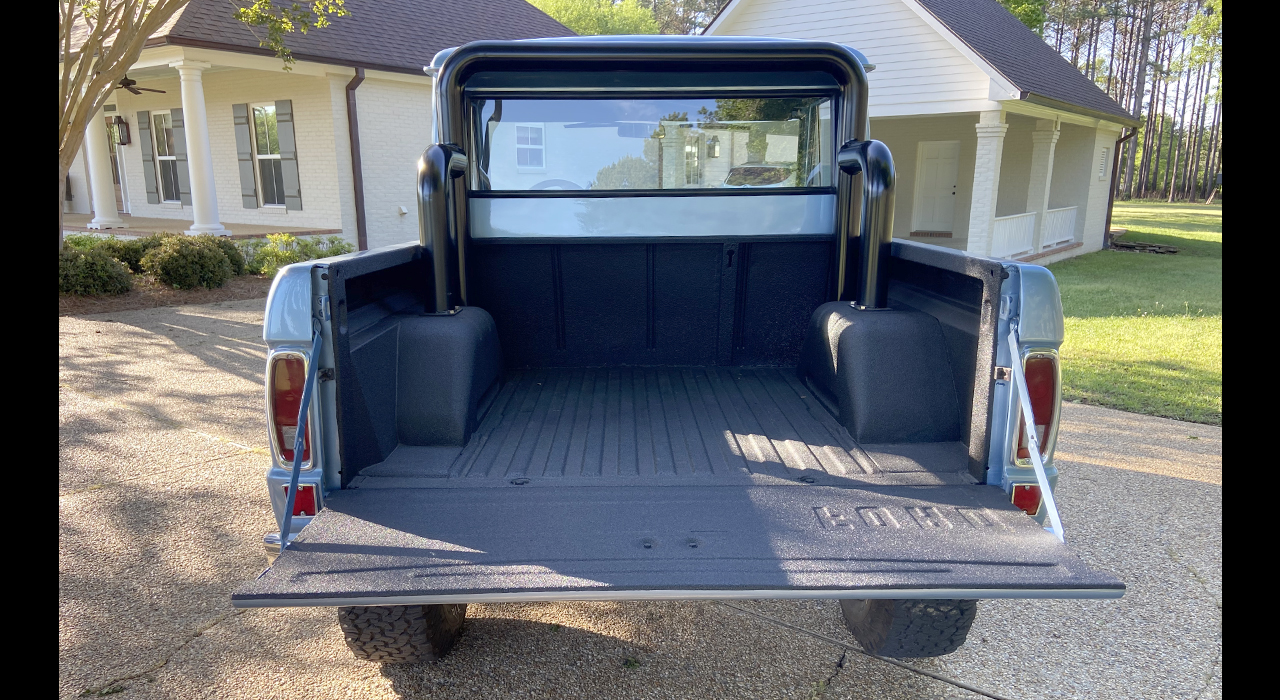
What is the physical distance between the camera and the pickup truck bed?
1897 mm

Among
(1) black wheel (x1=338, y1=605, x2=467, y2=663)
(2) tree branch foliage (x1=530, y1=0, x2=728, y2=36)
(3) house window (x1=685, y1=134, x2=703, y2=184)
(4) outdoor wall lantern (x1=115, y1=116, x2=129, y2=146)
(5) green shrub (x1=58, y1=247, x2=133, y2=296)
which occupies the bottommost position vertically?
(1) black wheel (x1=338, y1=605, x2=467, y2=663)

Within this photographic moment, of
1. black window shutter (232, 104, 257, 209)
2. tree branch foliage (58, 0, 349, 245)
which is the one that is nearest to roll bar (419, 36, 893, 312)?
tree branch foliage (58, 0, 349, 245)

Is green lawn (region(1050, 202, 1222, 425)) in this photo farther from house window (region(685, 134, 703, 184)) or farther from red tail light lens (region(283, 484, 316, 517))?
red tail light lens (region(283, 484, 316, 517))

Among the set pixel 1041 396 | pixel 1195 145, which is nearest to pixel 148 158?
pixel 1041 396

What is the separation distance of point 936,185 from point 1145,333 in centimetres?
1005

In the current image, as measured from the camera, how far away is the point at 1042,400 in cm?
234

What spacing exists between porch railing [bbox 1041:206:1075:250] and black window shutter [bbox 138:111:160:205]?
1916cm

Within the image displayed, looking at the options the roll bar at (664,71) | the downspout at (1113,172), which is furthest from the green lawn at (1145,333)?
the roll bar at (664,71)

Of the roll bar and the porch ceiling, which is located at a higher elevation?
the roll bar

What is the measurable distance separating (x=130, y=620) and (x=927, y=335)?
3.28 m

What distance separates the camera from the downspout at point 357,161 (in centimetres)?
1323

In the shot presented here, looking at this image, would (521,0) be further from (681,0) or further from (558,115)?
(681,0)

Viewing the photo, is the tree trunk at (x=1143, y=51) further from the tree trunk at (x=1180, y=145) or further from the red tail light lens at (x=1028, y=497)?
the red tail light lens at (x=1028, y=497)

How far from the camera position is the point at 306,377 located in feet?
7.38
